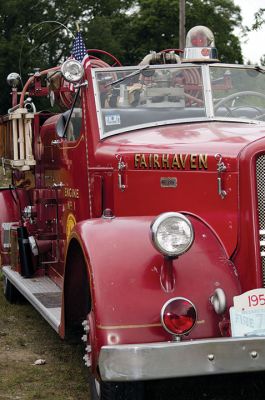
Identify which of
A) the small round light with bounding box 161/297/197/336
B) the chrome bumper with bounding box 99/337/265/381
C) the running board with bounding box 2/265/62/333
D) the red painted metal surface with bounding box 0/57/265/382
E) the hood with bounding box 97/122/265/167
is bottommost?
the running board with bounding box 2/265/62/333

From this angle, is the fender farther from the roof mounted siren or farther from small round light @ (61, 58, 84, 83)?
the roof mounted siren

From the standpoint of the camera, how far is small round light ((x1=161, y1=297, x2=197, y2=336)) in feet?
12.1

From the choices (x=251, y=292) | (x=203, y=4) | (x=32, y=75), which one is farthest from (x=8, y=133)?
(x=203, y=4)

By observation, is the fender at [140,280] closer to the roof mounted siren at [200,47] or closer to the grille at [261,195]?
the grille at [261,195]

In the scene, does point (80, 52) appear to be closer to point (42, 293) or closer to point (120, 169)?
point (120, 169)

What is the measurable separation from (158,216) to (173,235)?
13 cm

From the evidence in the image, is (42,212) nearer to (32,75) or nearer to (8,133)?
(8,133)

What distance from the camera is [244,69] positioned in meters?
5.53

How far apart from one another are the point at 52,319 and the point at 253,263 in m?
1.58

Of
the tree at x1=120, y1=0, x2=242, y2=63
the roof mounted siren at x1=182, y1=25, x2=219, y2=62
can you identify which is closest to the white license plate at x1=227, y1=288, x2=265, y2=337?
the roof mounted siren at x1=182, y1=25, x2=219, y2=62

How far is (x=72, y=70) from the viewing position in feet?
17.2

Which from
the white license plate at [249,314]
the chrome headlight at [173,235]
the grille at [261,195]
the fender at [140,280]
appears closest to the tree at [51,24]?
the fender at [140,280]

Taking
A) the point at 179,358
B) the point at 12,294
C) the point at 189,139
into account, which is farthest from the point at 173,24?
the point at 179,358

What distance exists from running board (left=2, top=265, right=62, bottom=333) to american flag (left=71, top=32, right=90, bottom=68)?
172cm
